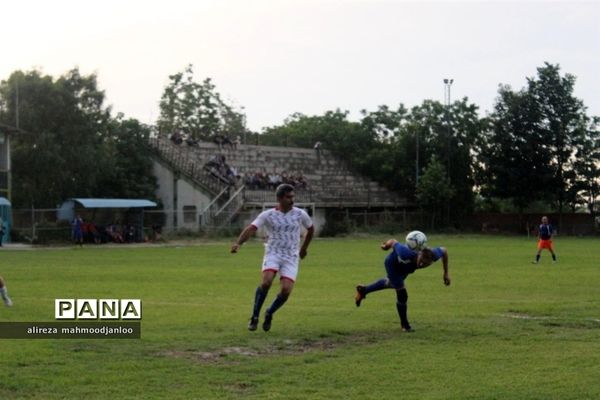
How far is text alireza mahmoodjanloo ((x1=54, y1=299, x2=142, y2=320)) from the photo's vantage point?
1491 cm

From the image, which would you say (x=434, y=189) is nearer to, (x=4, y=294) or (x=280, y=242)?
(x=4, y=294)

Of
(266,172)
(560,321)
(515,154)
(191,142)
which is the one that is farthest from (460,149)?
(560,321)

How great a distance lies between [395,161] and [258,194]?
18183 mm

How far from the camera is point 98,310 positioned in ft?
50.2

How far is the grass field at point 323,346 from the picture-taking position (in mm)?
9406

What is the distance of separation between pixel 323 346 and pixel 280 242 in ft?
6.04

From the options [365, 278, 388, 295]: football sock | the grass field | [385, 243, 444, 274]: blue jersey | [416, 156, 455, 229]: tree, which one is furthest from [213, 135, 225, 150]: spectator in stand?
[385, 243, 444, 274]: blue jersey

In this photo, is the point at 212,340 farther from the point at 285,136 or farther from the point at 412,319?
the point at 285,136

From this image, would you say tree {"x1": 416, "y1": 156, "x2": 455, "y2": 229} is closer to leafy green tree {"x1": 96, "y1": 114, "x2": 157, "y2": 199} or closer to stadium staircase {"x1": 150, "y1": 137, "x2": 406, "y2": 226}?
stadium staircase {"x1": 150, "y1": 137, "x2": 406, "y2": 226}

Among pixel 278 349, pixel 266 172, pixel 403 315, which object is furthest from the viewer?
pixel 266 172

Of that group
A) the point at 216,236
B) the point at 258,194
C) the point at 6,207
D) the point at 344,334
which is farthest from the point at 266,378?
the point at 258,194

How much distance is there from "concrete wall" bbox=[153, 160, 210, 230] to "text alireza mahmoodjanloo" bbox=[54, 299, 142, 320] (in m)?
45.7

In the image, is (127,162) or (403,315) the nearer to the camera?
(403,315)

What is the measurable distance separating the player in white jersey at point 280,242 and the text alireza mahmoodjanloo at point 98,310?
100 inches
